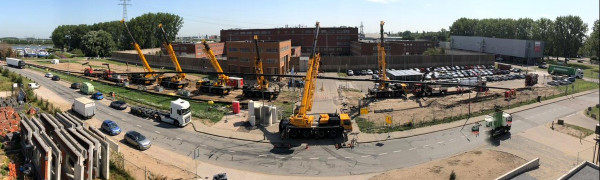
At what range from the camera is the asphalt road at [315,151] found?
78.1 feet

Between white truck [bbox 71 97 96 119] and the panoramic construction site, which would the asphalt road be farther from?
white truck [bbox 71 97 96 119]

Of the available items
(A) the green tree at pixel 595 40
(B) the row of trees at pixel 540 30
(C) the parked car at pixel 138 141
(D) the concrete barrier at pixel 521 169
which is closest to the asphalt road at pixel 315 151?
(C) the parked car at pixel 138 141

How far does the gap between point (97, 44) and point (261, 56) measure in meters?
63.2

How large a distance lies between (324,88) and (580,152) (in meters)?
31.3

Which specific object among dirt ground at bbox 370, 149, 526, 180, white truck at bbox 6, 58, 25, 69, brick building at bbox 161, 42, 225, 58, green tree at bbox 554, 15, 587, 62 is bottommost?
dirt ground at bbox 370, 149, 526, 180

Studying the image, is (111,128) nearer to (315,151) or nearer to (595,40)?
(315,151)

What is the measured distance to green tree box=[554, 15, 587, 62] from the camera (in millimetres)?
74294

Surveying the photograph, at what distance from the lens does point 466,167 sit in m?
23.2

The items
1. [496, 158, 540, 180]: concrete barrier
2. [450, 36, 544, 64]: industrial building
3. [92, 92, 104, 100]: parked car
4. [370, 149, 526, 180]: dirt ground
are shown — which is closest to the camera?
[496, 158, 540, 180]: concrete barrier

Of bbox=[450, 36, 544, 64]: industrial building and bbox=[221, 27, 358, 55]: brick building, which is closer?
bbox=[450, 36, 544, 64]: industrial building

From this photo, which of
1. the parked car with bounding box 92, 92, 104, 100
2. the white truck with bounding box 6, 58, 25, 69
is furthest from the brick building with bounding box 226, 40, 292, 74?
the white truck with bounding box 6, 58, 25, 69

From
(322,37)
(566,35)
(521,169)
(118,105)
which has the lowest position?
(521,169)

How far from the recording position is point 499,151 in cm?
2630

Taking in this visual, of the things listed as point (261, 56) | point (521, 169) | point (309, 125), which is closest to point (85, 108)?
point (309, 125)
